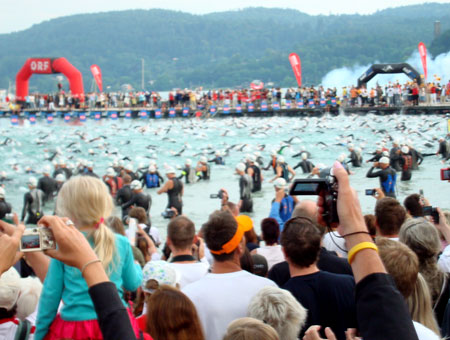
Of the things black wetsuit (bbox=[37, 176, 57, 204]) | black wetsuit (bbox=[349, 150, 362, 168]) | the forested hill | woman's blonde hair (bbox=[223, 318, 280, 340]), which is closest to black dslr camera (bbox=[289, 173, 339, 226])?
woman's blonde hair (bbox=[223, 318, 280, 340])

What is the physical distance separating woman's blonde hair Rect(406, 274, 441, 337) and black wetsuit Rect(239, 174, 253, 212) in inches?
371

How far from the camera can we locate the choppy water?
17125 mm

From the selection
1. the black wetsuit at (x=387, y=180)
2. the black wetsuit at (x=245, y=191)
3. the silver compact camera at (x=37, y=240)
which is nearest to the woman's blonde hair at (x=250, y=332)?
the silver compact camera at (x=37, y=240)

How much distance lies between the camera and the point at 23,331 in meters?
2.85

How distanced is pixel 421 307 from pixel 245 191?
983cm

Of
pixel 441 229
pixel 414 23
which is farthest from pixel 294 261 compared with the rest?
pixel 414 23

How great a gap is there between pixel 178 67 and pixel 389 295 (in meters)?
178

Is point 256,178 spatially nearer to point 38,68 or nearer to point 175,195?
point 175,195

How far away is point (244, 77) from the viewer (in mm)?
131750

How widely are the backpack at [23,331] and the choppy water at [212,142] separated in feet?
38.6

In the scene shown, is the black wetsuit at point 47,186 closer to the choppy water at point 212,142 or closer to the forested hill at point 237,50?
the choppy water at point 212,142

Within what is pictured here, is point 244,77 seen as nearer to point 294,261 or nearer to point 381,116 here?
point 381,116

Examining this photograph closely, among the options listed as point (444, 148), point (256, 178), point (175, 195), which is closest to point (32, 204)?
point (175, 195)

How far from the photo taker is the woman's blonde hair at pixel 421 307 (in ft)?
9.56
